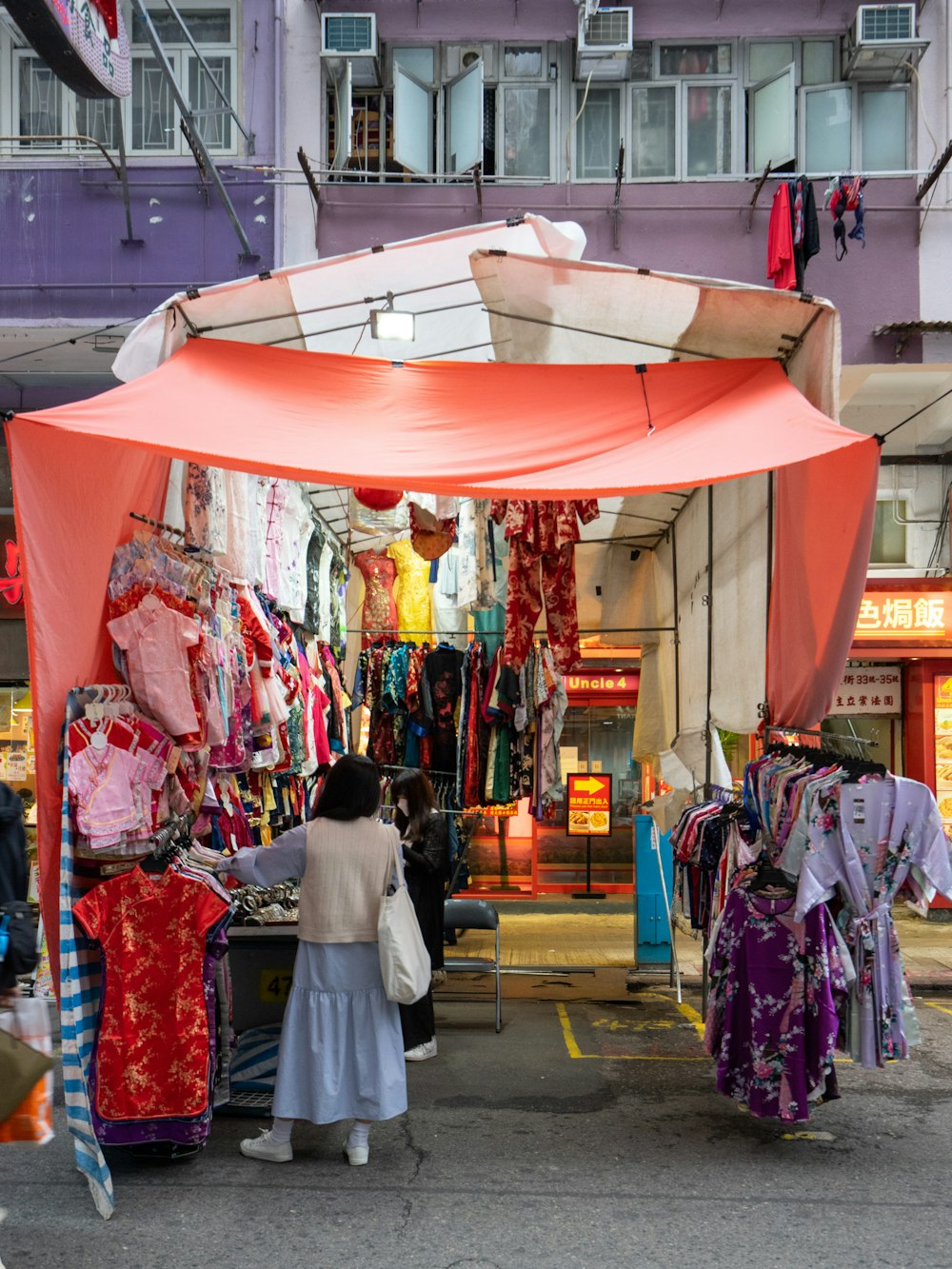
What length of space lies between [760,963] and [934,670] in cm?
923

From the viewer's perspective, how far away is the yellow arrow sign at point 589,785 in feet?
49.5

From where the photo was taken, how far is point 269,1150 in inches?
209

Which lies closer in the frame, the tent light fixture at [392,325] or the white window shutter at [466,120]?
the tent light fixture at [392,325]

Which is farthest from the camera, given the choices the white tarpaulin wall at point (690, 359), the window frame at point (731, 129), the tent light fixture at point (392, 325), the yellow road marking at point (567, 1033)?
the window frame at point (731, 129)

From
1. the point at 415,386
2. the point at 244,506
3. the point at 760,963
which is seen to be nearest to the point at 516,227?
the point at 415,386

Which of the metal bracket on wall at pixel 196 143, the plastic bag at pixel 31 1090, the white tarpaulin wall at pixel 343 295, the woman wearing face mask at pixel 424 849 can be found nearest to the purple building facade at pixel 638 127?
the metal bracket on wall at pixel 196 143

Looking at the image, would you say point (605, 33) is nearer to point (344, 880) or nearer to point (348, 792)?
point (348, 792)

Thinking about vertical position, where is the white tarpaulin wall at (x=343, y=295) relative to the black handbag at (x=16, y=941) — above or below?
above

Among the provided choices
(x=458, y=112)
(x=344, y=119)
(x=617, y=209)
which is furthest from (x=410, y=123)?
(x=617, y=209)

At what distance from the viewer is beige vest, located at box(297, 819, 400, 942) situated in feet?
17.2

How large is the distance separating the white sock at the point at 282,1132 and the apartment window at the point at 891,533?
33.1 feet

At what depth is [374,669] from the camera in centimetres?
963

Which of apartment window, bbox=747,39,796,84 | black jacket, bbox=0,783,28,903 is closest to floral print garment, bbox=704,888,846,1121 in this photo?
black jacket, bbox=0,783,28,903

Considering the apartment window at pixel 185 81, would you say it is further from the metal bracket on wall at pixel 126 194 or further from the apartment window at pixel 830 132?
the apartment window at pixel 830 132
